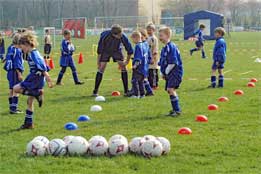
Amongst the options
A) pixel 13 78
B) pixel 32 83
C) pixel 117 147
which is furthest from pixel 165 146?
pixel 13 78

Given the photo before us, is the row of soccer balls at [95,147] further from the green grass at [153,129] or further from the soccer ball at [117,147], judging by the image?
the green grass at [153,129]

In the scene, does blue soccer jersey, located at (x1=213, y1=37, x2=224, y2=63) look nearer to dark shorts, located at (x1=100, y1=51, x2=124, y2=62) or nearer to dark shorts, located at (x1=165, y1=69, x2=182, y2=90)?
dark shorts, located at (x1=100, y1=51, x2=124, y2=62)

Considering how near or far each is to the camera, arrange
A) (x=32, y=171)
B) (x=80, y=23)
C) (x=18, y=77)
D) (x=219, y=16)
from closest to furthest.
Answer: (x=32, y=171) < (x=18, y=77) < (x=80, y=23) < (x=219, y=16)

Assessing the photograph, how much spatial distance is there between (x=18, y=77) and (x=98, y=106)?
1973 mm

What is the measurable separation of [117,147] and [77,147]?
592 mm

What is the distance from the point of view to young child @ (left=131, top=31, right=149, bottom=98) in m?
13.5

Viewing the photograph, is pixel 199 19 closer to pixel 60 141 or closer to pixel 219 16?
pixel 219 16

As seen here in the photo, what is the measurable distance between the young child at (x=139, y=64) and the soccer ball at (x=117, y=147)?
6.15 meters

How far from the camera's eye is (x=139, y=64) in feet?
44.6

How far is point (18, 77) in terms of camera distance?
11.9 meters

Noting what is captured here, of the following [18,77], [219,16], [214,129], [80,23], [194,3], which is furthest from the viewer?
[194,3]

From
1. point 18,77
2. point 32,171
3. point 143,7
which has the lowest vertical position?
point 32,171

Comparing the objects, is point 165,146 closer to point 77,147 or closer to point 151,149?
point 151,149

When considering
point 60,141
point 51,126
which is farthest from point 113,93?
point 60,141
